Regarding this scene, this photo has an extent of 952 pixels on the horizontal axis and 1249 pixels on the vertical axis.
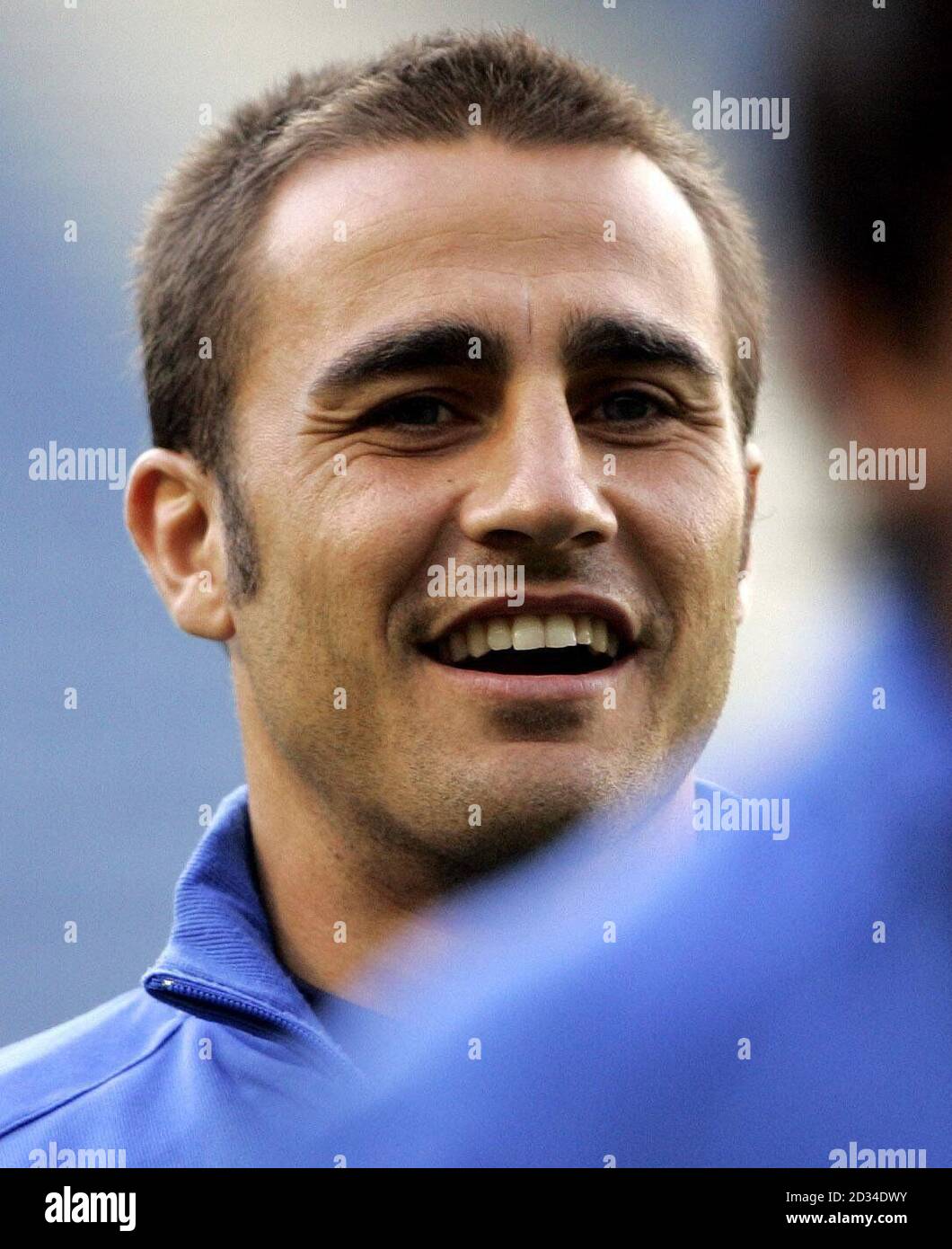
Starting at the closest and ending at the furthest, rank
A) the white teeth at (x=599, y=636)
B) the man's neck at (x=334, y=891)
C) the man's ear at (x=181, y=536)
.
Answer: the white teeth at (x=599, y=636)
the man's neck at (x=334, y=891)
the man's ear at (x=181, y=536)

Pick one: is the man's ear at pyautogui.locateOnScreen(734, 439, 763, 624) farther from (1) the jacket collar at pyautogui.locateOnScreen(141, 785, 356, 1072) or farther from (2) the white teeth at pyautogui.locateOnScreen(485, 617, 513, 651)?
(1) the jacket collar at pyautogui.locateOnScreen(141, 785, 356, 1072)

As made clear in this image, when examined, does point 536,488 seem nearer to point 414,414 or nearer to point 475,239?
point 414,414

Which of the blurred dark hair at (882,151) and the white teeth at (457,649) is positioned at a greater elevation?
the blurred dark hair at (882,151)

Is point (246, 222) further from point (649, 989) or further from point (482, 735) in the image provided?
point (649, 989)

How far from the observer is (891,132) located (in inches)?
80.0

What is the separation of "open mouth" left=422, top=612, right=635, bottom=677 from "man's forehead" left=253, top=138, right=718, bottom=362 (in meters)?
0.36

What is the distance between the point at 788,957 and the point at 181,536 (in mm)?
977

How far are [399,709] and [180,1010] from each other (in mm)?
525

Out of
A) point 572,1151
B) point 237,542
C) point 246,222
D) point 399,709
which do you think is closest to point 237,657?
point 237,542

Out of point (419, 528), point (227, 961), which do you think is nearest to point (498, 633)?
point (419, 528)

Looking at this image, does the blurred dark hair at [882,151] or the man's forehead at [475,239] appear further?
the man's forehead at [475,239]

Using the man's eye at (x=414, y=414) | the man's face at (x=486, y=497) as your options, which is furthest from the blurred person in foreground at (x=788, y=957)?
the man's eye at (x=414, y=414)

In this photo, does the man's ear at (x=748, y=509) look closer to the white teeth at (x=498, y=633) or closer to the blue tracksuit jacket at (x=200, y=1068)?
the white teeth at (x=498, y=633)

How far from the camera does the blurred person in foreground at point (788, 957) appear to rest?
2.08 metres
